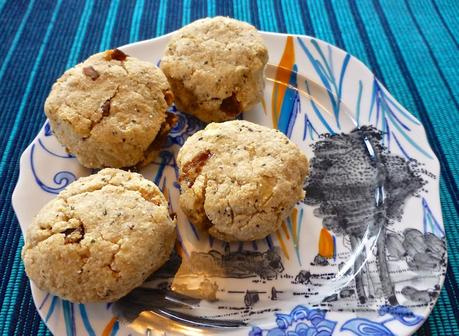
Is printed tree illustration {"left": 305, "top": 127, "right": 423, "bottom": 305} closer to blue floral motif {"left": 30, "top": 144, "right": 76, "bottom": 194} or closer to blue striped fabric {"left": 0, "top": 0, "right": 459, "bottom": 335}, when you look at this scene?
blue striped fabric {"left": 0, "top": 0, "right": 459, "bottom": 335}

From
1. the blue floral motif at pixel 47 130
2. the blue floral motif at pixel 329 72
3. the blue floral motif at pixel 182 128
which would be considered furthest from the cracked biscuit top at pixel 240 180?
the blue floral motif at pixel 47 130

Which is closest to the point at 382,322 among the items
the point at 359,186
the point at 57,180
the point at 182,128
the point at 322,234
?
the point at 322,234

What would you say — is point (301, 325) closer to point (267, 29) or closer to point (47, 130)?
point (47, 130)

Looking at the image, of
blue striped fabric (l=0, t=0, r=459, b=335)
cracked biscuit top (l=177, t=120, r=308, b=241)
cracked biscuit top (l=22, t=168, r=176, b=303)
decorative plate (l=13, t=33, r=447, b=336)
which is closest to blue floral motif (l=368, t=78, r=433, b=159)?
decorative plate (l=13, t=33, r=447, b=336)

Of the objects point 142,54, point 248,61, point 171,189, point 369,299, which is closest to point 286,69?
point 248,61

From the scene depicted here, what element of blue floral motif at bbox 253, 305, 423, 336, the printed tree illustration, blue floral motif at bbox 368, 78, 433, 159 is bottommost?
blue floral motif at bbox 253, 305, 423, 336

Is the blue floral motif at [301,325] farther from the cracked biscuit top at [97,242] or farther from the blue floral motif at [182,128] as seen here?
the blue floral motif at [182,128]

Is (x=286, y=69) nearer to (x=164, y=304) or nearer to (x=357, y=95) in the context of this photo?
(x=357, y=95)
